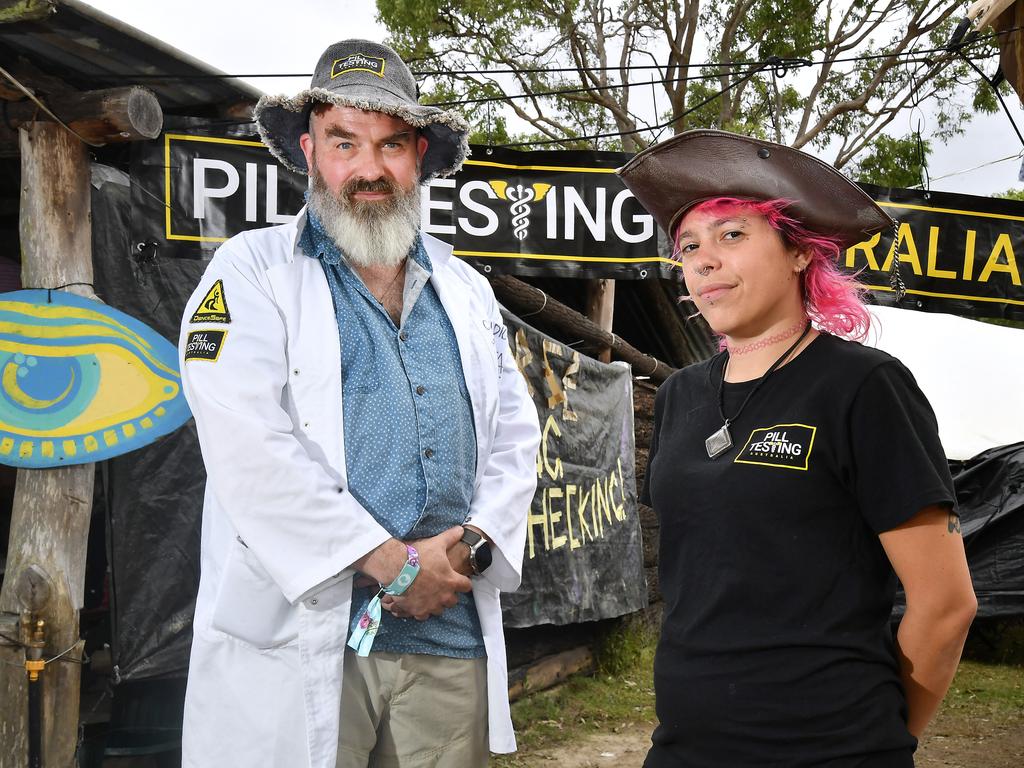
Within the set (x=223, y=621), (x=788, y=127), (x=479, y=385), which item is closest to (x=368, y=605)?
(x=223, y=621)

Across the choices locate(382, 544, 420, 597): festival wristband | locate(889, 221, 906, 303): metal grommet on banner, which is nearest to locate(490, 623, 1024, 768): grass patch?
locate(889, 221, 906, 303): metal grommet on banner

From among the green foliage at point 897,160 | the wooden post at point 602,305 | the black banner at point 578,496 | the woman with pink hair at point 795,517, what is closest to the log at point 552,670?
the black banner at point 578,496

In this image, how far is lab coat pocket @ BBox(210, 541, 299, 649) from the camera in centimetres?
238

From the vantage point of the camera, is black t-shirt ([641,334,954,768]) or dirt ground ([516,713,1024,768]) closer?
black t-shirt ([641,334,954,768])

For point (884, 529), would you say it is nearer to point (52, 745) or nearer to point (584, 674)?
point (52, 745)

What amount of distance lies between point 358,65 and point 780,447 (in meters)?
1.73

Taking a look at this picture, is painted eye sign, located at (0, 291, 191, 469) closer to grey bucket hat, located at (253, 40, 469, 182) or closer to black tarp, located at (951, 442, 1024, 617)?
grey bucket hat, located at (253, 40, 469, 182)

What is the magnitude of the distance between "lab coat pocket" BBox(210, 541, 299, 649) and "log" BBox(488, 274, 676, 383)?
377 cm

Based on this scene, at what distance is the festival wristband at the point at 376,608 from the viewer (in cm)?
234

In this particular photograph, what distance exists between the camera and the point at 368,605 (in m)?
2.43

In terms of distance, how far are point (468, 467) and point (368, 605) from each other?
1.52 feet

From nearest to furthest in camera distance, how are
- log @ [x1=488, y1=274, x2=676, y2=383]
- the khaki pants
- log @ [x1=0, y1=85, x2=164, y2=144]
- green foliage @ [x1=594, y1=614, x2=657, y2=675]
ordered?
the khaki pants
log @ [x1=0, y1=85, x2=164, y2=144]
log @ [x1=488, y1=274, x2=676, y2=383]
green foliage @ [x1=594, y1=614, x2=657, y2=675]

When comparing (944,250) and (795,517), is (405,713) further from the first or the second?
(944,250)

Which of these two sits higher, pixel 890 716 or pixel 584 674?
pixel 890 716
